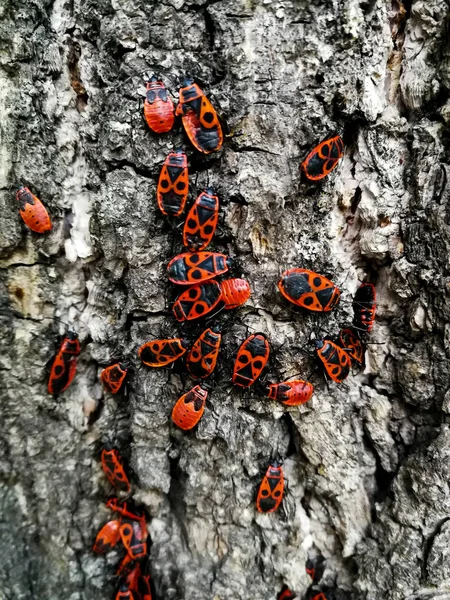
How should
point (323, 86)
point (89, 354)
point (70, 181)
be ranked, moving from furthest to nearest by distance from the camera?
point (89, 354) < point (70, 181) < point (323, 86)

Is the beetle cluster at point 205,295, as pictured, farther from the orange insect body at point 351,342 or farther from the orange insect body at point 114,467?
the orange insect body at point 114,467

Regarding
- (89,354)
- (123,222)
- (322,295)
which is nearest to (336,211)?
(322,295)

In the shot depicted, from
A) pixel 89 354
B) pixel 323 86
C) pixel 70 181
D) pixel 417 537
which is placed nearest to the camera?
pixel 323 86

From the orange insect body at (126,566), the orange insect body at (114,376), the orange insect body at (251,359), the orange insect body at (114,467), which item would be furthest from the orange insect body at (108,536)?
the orange insect body at (251,359)

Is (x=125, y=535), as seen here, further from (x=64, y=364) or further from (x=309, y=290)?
(x=309, y=290)

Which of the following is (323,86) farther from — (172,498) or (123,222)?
(172,498)
